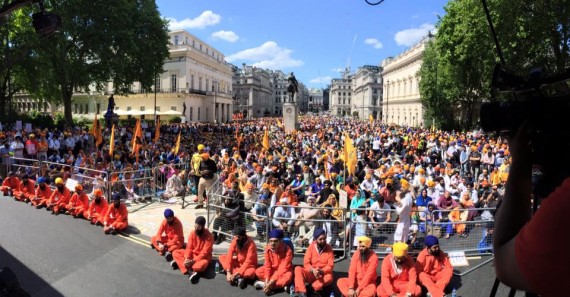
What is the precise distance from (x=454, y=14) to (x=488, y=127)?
137 ft

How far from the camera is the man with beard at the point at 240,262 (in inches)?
305

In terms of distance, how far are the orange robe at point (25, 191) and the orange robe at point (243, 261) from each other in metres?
8.94

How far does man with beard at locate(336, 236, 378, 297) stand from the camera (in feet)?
23.0

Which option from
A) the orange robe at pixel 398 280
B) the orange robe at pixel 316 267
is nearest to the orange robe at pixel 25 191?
the orange robe at pixel 316 267

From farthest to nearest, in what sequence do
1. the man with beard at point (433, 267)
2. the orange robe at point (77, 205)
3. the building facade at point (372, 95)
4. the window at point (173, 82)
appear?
the building facade at point (372, 95) < the window at point (173, 82) < the orange robe at point (77, 205) < the man with beard at point (433, 267)

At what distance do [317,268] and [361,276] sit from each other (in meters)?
0.83

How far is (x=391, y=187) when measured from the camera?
448 inches

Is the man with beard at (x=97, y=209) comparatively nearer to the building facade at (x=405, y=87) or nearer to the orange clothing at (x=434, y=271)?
the orange clothing at (x=434, y=271)


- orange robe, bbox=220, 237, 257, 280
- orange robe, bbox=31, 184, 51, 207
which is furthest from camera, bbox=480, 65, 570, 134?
orange robe, bbox=31, 184, 51, 207

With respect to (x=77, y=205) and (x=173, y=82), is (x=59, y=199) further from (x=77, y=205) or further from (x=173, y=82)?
(x=173, y=82)

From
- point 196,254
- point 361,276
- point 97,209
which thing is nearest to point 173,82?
point 97,209

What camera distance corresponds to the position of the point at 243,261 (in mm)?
7934

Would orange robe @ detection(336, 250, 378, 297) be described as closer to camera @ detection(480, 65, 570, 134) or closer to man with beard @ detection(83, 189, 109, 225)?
camera @ detection(480, 65, 570, 134)

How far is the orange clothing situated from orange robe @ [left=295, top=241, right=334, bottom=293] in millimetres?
1658
